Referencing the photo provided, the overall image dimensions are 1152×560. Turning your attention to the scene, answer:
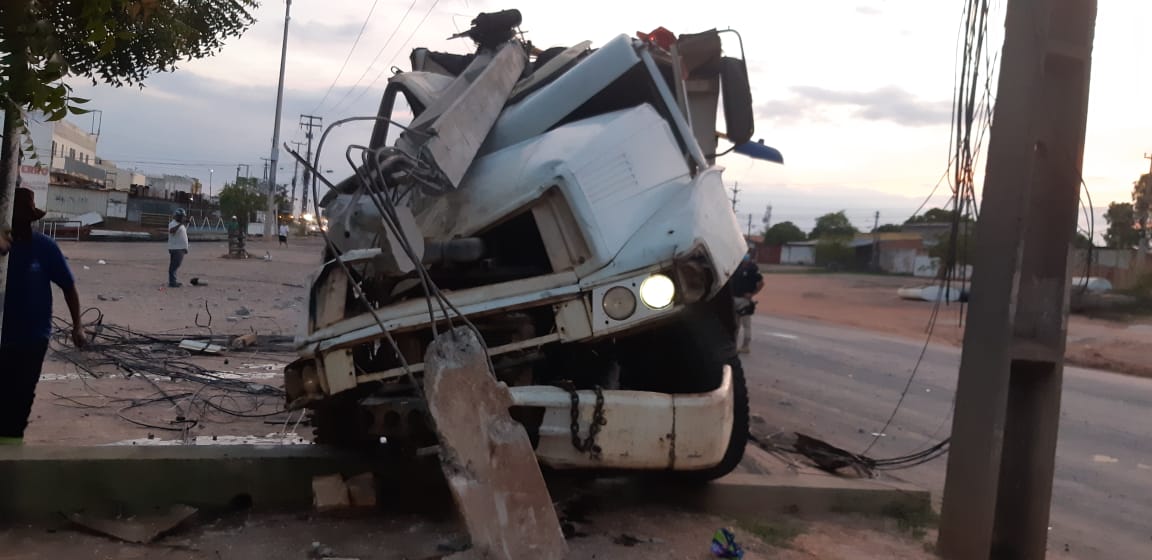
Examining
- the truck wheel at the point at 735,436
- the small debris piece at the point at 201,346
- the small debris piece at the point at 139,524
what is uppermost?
the truck wheel at the point at 735,436

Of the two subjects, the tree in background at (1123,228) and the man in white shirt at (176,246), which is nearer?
the man in white shirt at (176,246)

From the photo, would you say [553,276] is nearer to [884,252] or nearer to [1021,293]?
[1021,293]

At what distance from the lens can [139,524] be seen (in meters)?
3.95

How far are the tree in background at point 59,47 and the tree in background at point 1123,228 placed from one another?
149ft

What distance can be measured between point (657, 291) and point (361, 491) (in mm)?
1734

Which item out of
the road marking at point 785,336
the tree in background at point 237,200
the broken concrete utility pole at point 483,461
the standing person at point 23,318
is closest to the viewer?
the broken concrete utility pole at point 483,461

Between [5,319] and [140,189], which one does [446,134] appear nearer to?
[5,319]

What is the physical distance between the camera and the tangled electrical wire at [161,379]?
6562 millimetres

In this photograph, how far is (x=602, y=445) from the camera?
366 cm

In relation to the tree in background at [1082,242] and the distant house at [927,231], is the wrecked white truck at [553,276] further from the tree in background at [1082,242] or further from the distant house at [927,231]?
the distant house at [927,231]

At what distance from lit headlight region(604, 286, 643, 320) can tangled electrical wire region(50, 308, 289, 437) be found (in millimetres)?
3632

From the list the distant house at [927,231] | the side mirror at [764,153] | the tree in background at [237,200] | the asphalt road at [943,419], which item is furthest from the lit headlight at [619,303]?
the tree in background at [237,200]

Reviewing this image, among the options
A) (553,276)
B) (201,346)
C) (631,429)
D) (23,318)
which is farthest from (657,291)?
(201,346)

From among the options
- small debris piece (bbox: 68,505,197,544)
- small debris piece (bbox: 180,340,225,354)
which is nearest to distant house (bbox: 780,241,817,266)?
small debris piece (bbox: 180,340,225,354)
